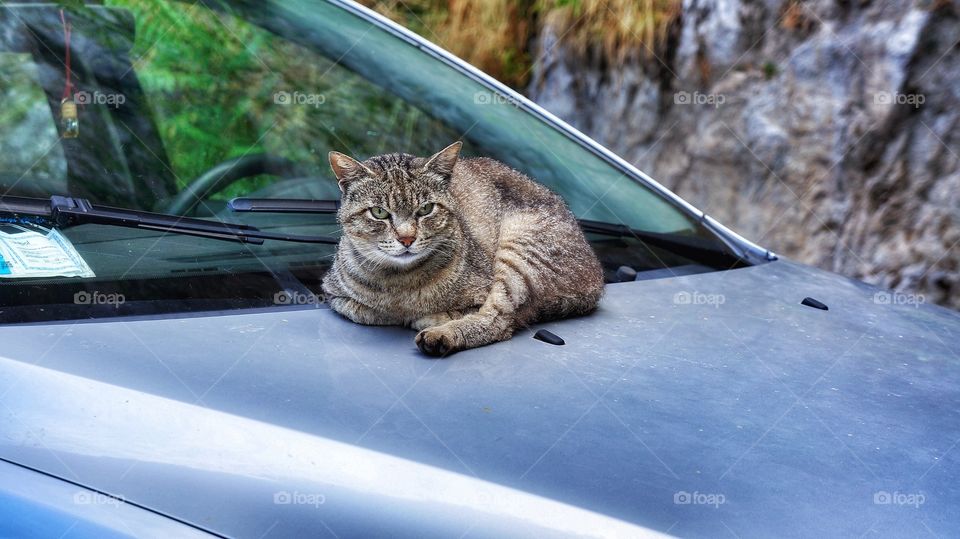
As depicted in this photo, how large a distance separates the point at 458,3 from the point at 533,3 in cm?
61

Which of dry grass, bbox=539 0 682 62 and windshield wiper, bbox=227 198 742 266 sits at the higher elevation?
dry grass, bbox=539 0 682 62

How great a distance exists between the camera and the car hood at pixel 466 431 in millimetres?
1734

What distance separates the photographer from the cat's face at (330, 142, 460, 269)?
114 inches

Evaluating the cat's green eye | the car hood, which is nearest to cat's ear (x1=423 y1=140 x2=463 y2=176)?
the cat's green eye

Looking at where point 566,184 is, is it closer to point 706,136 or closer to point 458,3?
point 706,136

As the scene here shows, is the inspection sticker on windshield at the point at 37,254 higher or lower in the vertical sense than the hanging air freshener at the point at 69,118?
lower

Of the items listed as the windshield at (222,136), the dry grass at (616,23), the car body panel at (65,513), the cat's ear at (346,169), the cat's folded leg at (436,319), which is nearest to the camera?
the car body panel at (65,513)

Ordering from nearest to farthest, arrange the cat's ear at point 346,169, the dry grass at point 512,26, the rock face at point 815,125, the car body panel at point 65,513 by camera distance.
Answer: the car body panel at point 65,513 → the cat's ear at point 346,169 → the rock face at point 815,125 → the dry grass at point 512,26

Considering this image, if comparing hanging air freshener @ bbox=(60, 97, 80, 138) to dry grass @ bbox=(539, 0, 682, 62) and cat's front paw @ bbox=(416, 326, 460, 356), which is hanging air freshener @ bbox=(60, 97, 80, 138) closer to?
cat's front paw @ bbox=(416, 326, 460, 356)

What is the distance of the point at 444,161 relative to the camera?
2.96 meters

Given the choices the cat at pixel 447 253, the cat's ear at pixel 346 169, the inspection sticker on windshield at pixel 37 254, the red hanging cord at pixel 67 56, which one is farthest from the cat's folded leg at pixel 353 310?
the red hanging cord at pixel 67 56

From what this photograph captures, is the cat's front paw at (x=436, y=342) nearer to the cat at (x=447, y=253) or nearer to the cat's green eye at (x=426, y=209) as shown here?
the cat at (x=447, y=253)

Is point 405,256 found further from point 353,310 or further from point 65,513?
point 65,513

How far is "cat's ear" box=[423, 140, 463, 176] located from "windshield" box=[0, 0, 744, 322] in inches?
12.9
